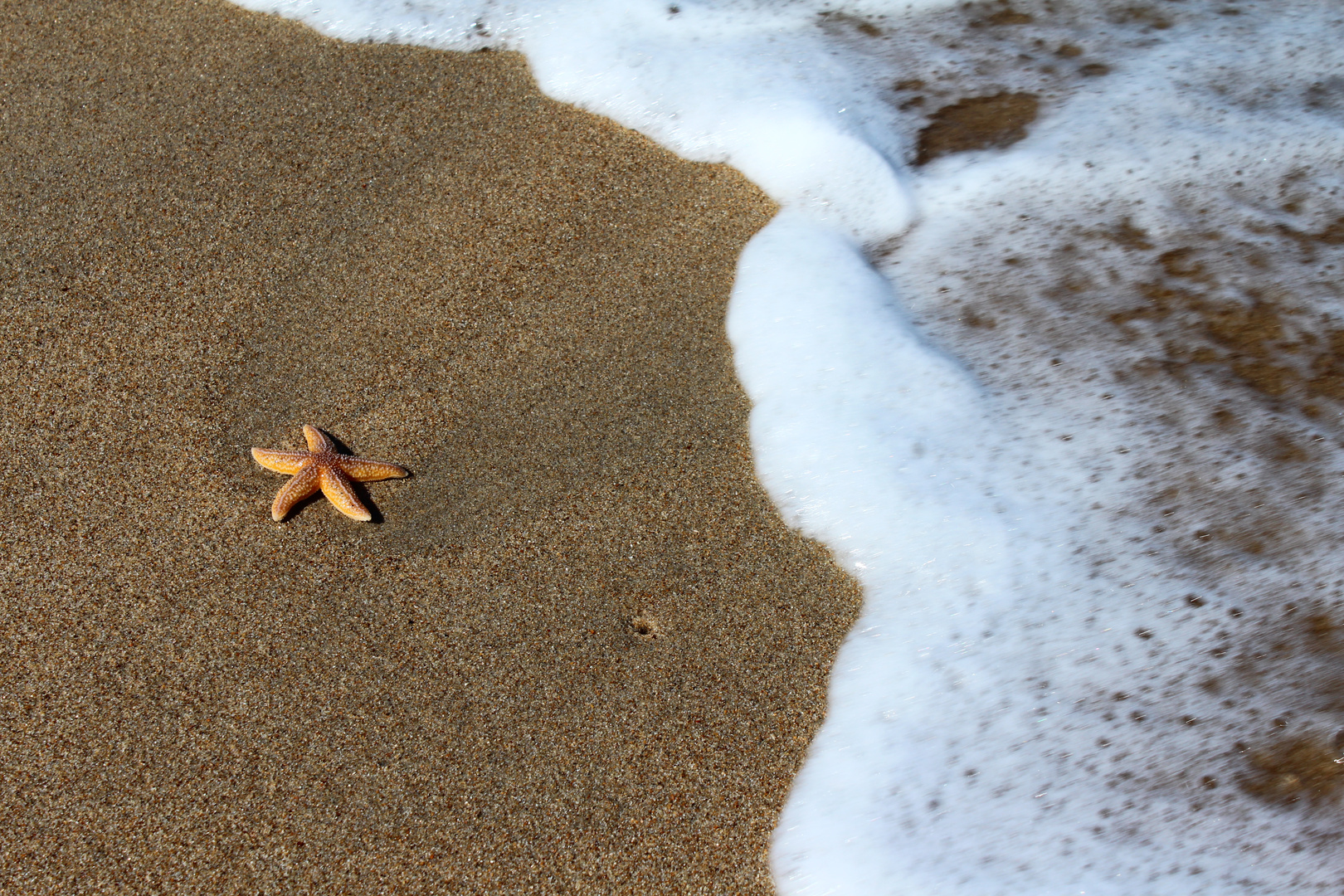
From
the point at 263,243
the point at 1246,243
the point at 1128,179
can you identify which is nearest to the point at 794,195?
the point at 1128,179

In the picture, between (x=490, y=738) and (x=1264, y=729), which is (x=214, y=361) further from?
(x=1264, y=729)

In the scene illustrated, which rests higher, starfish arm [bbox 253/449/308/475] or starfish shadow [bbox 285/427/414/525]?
starfish arm [bbox 253/449/308/475]

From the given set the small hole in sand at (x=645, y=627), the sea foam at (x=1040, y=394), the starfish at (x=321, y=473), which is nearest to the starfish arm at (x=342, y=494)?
the starfish at (x=321, y=473)

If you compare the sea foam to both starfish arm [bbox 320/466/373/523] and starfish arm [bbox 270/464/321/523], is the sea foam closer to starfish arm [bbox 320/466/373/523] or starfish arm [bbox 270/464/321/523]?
starfish arm [bbox 320/466/373/523]

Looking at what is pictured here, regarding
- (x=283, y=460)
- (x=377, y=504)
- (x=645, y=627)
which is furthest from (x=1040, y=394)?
(x=283, y=460)

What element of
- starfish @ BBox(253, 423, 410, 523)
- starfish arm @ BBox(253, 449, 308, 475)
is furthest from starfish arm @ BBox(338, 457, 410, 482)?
starfish arm @ BBox(253, 449, 308, 475)

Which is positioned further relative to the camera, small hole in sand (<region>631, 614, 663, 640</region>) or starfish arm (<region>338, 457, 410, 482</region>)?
starfish arm (<region>338, 457, 410, 482</region>)

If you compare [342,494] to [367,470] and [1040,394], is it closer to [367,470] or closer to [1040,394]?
[367,470]
